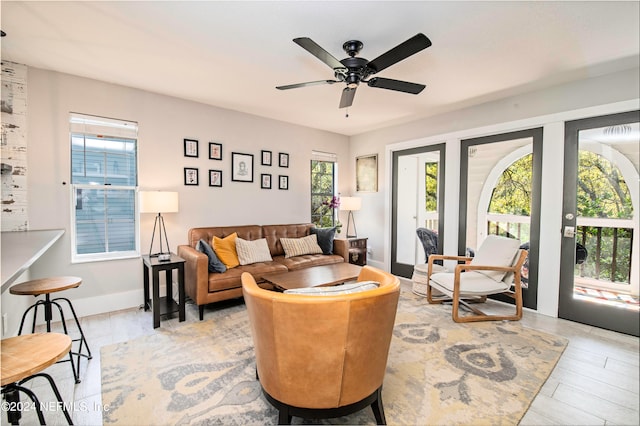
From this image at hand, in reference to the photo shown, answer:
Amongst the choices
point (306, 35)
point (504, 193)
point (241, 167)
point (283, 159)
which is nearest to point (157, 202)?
point (241, 167)

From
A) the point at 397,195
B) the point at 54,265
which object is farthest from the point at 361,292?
the point at 397,195

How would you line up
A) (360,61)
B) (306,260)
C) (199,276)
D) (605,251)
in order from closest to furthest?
1. (360,61)
2. (605,251)
3. (199,276)
4. (306,260)

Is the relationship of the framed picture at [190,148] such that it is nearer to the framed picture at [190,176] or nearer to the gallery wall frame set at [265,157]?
the framed picture at [190,176]

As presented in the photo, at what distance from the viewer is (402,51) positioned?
194 centimetres

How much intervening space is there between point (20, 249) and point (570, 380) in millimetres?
3898

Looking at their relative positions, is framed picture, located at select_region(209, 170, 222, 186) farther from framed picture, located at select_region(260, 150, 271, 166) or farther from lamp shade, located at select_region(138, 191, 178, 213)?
lamp shade, located at select_region(138, 191, 178, 213)

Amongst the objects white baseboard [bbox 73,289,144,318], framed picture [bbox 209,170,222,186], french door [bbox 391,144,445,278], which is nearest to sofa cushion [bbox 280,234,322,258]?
framed picture [bbox 209,170,222,186]

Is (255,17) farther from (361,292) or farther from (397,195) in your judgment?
(397,195)

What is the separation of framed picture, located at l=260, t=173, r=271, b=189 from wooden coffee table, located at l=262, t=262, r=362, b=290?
1.57m

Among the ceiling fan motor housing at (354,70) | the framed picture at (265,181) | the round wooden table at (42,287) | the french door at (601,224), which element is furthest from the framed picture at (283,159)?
the french door at (601,224)

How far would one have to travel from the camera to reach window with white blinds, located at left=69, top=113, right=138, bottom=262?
124 inches

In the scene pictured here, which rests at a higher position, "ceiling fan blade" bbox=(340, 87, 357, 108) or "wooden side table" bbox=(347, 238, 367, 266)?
"ceiling fan blade" bbox=(340, 87, 357, 108)

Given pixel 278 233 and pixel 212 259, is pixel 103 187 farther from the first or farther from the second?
pixel 278 233

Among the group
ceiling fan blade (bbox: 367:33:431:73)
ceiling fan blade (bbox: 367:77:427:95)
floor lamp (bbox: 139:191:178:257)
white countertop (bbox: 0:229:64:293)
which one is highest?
ceiling fan blade (bbox: 367:33:431:73)
